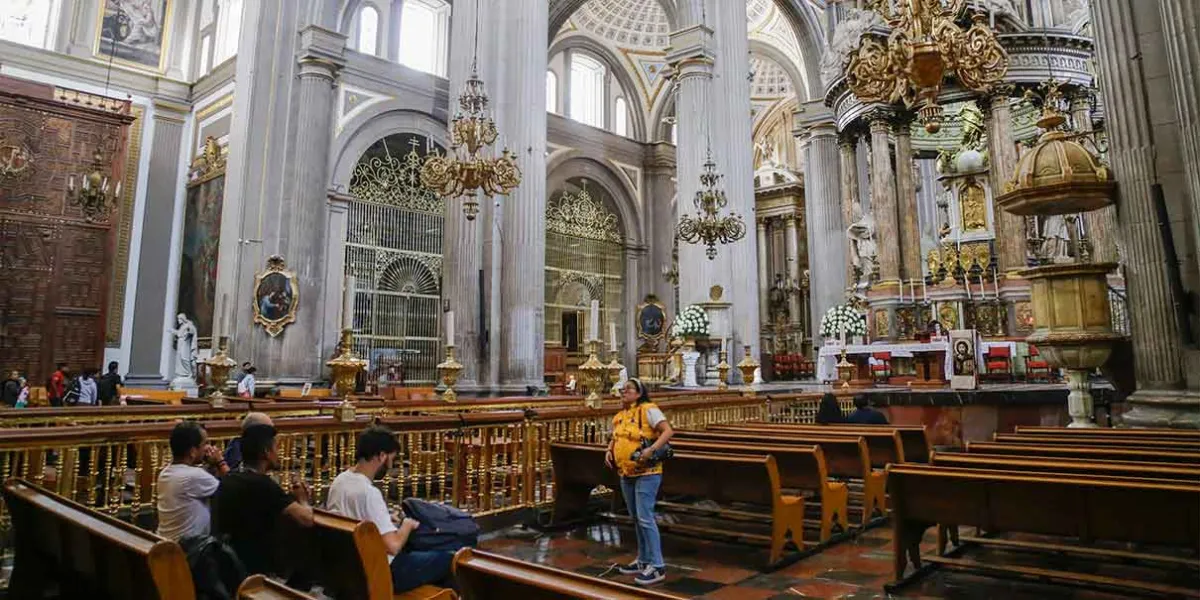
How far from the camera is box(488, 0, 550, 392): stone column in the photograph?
42.0ft

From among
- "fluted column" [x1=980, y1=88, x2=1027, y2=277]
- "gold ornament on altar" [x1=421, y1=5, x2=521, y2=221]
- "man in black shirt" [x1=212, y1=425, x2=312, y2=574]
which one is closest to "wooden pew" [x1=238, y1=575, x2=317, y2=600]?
"man in black shirt" [x1=212, y1=425, x2=312, y2=574]

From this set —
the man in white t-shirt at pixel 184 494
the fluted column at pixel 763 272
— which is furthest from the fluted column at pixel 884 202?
the man in white t-shirt at pixel 184 494

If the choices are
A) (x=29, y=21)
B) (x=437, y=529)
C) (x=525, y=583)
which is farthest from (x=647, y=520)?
(x=29, y=21)

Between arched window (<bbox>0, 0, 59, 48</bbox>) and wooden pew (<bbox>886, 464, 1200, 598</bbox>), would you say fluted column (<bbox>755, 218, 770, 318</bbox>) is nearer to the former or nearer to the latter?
arched window (<bbox>0, 0, 59, 48</bbox>)

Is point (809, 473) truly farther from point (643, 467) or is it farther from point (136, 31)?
point (136, 31)

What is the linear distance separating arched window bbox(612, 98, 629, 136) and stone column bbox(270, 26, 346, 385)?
11674 millimetres

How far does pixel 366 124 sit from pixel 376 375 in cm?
625

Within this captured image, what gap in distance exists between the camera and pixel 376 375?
57.1 ft

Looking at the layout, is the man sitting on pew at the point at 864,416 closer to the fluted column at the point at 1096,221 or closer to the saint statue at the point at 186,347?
the fluted column at the point at 1096,221

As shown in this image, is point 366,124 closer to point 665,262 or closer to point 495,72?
point 495,72

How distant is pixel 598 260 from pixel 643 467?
20.2m

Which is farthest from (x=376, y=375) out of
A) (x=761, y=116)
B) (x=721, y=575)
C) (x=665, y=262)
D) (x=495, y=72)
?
(x=761, y=116)

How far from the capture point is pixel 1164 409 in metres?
6.23

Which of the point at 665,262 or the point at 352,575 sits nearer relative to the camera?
the point at 352,575
